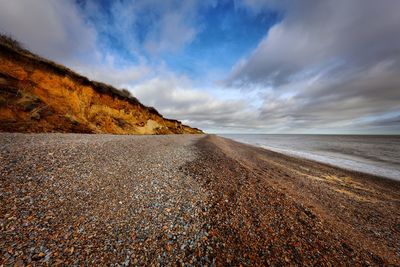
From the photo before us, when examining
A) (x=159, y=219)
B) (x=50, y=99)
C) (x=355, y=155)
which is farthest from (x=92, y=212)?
(x=355, y=155)

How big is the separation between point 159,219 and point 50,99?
16.5 m

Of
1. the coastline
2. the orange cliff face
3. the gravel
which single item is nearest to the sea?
the coastline

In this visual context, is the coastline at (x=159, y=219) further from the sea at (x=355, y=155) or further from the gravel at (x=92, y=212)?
the sea at (x=355, y=155)

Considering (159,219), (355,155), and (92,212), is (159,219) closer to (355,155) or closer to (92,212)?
(92,212)

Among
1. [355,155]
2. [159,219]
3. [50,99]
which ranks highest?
[50,99]

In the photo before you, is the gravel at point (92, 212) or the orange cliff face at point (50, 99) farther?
the orange cliff face at point (50, 99)

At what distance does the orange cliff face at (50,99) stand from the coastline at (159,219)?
18.5ft

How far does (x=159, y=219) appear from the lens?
444cm

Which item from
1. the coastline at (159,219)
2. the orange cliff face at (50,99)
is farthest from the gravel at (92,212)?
the orange cliff face at (50,99)

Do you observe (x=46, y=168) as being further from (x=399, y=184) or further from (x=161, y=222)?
(x=399, y=184)

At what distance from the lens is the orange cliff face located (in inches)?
456

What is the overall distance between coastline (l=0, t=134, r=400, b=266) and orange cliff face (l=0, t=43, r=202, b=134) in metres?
5.63

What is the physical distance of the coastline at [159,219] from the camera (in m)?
3.39

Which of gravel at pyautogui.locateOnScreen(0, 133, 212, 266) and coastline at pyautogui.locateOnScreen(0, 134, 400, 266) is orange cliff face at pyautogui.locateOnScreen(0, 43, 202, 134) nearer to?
coastline at pyautogui.locateOnScreen(0, 134, 400, 266)
